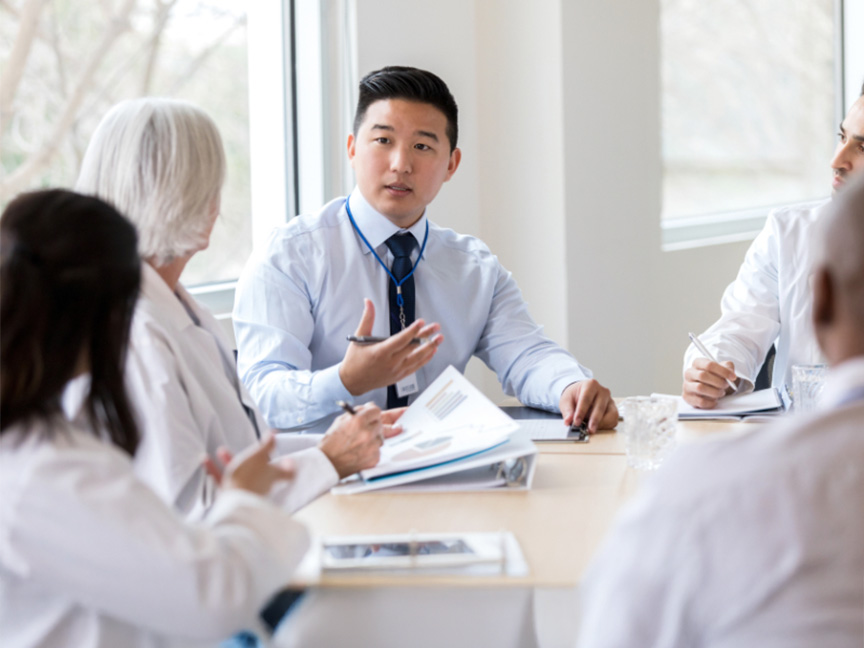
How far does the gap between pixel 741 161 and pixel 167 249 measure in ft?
15.5

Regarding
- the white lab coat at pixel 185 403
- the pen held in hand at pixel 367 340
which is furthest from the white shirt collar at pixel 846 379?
the pen held in hand at pixel 367 340

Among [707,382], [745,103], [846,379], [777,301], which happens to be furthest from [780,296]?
[745,103]

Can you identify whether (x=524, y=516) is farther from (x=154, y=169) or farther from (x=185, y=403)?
(x=154, y=169)

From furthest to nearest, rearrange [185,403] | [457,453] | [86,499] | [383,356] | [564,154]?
[564,154]
[383,356]
[457,453]
[185,403]
[86,499]

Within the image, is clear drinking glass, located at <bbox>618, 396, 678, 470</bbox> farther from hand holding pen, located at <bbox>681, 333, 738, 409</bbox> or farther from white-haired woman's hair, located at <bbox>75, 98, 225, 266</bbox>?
white-haired woman's hair, located at <bbox>75, 98, 225, 266</bbox>

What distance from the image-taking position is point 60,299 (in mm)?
1013

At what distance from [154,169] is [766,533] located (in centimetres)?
107

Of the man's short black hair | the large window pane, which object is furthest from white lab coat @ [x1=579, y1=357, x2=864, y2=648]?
the large window pane

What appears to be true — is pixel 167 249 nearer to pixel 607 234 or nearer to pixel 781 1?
pixel 607 234

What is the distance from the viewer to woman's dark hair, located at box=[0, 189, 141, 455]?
3.25 feet

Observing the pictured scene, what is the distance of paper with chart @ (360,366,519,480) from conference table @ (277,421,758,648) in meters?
0.14

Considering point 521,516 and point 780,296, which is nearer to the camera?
point 521,516

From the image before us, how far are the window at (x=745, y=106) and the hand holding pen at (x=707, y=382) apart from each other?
278cm

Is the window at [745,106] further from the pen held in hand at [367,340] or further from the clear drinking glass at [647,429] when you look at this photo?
the clear drinking glass at [647,429]
